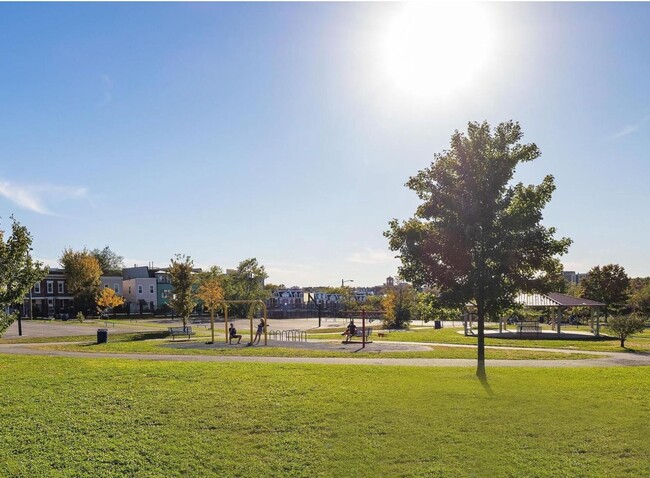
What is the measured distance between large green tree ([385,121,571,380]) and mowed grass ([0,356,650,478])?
3.11 metres

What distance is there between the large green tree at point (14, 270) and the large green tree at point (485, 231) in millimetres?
13852

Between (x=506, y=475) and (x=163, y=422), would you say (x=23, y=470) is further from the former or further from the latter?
(x=506, y=475)

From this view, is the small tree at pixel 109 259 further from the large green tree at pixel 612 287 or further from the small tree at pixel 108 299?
the large green tree at pixel 612 287

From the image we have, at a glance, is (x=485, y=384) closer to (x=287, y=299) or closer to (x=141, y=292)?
(x=141, y=292)

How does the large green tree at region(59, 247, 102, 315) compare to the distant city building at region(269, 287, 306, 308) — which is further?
the distant city building at region(269, 287, 306, 308)

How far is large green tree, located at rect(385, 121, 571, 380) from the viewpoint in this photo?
1866 cm

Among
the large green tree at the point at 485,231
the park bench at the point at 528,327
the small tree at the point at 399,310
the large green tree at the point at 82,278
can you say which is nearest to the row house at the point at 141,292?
the large green tree at the point at 82,278

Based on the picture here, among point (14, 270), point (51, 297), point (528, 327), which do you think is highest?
point (14, 270)

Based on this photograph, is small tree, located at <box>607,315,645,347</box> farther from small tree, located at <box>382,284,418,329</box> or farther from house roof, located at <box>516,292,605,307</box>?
small tree, located at <box>382,284,418,329</box>

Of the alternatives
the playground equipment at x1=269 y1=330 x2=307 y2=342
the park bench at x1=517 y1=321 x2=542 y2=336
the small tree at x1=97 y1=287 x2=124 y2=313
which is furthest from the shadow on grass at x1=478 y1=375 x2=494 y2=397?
the small tree at x1=97 y1=287 x2=124 y2=313

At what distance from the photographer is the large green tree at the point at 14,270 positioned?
1919cm

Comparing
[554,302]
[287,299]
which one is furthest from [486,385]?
[287,299]

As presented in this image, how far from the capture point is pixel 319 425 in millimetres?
12695

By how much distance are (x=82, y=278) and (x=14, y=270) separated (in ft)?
226
